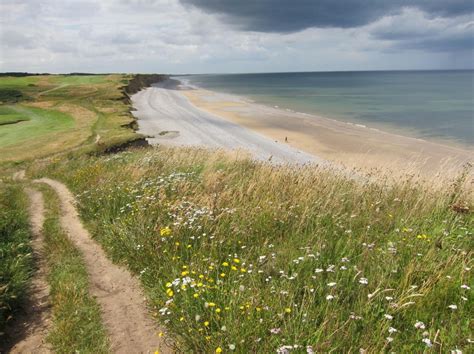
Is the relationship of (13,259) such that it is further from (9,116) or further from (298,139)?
(9,116)

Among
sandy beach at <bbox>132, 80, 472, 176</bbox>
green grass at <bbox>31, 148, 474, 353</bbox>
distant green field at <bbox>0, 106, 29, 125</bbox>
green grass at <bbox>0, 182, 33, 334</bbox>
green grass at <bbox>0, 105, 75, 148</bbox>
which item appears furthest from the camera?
distant green field at <bbox>0, 106, 29, 125</bbox>

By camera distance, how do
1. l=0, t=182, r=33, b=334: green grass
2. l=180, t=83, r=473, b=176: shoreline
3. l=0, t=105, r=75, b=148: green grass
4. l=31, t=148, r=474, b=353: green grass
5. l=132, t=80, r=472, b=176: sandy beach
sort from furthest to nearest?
l=132, t=80, r=472, b=176: sandy beach → l=0, t=105, r=75, b=148: green grass → l=180, t=83, r=473, b=176: shoreline → l=0, t=182, r=33, b=334: green grass → l=31, t=148, r=474, b=353: green grass

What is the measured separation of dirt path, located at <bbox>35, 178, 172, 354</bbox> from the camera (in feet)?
17.2

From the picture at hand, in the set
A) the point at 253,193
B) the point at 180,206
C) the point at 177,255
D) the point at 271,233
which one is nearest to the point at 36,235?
the point at 180,206

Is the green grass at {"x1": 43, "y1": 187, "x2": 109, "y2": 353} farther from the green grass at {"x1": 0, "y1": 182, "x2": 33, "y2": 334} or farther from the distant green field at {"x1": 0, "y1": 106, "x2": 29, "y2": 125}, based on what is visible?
the distant green field at {"x1": 0, "y1": 106, "x2": 29, "y2": 125}

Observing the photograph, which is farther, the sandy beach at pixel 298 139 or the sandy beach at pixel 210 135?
the sandy beach at pixel 210 135

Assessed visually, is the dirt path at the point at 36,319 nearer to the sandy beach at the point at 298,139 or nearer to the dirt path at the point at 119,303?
the dirt path at the point at 119,303

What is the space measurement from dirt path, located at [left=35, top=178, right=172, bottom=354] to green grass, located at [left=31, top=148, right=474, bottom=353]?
280 mm

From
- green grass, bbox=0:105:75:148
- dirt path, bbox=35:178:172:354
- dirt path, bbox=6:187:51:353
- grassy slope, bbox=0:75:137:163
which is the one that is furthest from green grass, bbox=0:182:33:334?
green grass, bbox=0:105:75:148

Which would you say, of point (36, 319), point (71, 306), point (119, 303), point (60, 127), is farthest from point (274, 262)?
point (60, 127)

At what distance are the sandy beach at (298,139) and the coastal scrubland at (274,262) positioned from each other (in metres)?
15.0

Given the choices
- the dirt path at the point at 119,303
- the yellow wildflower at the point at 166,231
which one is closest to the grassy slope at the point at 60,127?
the dirt path at the point at 119,303

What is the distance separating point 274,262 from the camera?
576 cm

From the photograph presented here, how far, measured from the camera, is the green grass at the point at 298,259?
430cm
